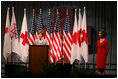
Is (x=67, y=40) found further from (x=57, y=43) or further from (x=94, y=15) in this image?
(x=94, y=15)

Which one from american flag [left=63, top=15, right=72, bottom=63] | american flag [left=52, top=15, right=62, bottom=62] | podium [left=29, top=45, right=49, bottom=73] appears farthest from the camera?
american flag [left=52, top=15, right=62, bottom=62]

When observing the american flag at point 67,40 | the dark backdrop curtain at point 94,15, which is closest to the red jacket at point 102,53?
the american flag at point 67,40

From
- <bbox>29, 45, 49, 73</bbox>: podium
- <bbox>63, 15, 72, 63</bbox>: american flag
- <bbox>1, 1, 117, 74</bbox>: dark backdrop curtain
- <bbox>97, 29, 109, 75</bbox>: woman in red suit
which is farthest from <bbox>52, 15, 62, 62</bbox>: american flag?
<bbox>1, 1, 117, 74</bbox>: dark backdrop curtain

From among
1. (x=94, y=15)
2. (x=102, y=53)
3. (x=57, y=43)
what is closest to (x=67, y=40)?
(x=57, y=43)

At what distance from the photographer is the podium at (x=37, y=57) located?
619cm

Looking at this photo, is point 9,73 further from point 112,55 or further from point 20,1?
point 112,55

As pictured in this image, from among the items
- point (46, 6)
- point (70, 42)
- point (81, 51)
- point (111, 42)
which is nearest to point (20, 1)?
point (46, 6)

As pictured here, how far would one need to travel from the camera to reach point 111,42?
31.5 ft

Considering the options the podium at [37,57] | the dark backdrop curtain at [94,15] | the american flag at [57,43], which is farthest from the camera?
the dark backdrop curtain at [94,15]

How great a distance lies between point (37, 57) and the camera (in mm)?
6195

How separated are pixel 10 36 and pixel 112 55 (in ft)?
18.0

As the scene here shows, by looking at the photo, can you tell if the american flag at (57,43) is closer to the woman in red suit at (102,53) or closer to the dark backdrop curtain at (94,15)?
the woman in red suit at (102,53)

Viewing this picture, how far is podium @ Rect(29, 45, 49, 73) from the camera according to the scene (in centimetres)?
619

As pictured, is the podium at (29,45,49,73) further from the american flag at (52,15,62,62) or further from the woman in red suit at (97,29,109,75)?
the woman in red suit at (97,29,109,75)
